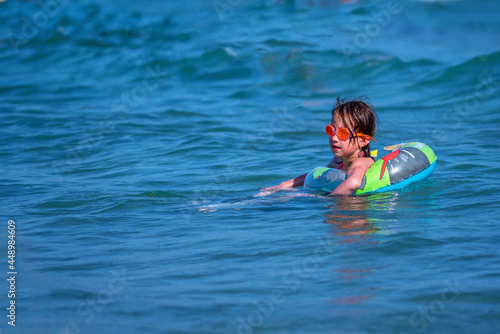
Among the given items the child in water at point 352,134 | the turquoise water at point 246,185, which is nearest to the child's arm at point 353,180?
the child in water at point 352,134

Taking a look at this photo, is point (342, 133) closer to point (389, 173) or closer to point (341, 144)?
point (341, 144)

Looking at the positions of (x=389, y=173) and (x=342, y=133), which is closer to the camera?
(x=342, y=133)

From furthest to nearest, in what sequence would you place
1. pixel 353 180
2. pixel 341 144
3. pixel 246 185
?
pixel 246 185, pixel 341 144, pixel 353 180

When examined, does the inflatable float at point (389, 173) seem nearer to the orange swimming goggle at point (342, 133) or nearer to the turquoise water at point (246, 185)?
the turquoise water at point (246, 185)

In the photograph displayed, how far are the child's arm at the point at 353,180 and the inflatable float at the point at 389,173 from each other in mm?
54

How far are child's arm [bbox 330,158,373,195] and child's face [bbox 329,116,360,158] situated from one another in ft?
0.44

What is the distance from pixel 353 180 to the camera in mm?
5758

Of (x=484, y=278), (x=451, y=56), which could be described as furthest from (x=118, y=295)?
(x=451, y=56)

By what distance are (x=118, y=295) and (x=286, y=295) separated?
1011 mm

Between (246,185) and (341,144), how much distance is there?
4.81ft

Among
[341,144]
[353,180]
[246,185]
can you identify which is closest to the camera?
[353,180]

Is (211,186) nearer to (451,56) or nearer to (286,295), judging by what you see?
(286,295)

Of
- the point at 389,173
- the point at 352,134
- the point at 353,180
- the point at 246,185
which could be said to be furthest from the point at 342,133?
the point at 246,185

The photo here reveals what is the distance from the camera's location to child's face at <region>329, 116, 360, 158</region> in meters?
5.84
